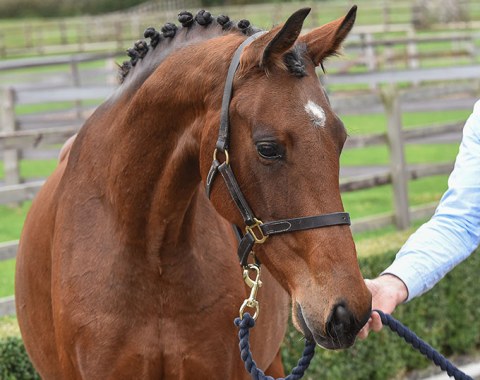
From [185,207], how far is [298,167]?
75 centimetres

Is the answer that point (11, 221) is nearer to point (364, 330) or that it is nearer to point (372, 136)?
point (372, 136)

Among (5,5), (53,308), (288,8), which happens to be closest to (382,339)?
(53,308)

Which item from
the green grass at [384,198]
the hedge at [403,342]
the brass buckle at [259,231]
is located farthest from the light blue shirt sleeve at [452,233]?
the green grass at [384,198]

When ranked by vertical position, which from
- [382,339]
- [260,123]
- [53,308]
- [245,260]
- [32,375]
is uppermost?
[260,123]

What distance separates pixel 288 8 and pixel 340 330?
1424 inches

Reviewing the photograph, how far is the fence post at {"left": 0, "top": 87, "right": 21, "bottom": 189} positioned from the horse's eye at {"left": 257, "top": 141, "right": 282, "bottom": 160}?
8.50 meters

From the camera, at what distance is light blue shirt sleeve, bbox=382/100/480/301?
269 cm

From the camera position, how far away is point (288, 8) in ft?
124

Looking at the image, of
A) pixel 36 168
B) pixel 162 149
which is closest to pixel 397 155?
pixel 162 149

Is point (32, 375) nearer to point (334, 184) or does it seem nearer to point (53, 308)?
point (53, 308)

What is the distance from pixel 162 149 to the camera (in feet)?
10.9

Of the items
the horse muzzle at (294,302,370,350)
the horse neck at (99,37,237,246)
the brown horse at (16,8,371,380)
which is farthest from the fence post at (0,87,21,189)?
the horse muzzle at (294,302,370,350)

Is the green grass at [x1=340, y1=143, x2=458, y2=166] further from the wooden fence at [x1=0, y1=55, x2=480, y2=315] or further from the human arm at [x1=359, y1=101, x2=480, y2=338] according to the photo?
the human arm at [x1=359, y1=101, x2=480, y2=338]

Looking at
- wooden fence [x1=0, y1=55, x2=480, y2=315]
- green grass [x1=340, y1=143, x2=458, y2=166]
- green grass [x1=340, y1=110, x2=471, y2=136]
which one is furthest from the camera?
green grass [x1=340, y1=110, x2=471, y2=136]
